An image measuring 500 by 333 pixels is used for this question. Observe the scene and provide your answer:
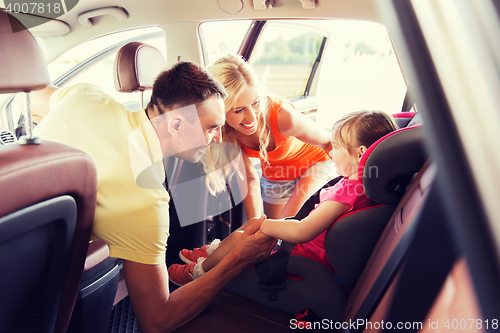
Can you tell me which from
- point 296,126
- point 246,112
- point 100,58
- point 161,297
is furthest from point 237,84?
point 100,58

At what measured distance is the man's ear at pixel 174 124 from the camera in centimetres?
135

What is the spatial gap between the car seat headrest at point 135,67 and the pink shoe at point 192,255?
2.92 ft

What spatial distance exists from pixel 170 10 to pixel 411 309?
2.21 meters

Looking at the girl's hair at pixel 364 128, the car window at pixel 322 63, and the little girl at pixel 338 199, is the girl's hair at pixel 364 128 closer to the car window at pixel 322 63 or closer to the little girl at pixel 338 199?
the little girl at pixel 338 199

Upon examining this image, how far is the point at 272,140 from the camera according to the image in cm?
204

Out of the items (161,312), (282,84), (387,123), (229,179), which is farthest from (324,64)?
(161,312)

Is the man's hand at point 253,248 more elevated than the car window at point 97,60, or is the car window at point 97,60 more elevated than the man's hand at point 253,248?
the car window at point 97,60

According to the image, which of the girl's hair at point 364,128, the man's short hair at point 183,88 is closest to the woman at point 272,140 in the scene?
the man's short hair at point 183,88

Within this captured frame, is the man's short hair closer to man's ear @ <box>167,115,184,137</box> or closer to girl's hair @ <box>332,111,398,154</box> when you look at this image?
man's ear @ <box>167,115,184,137</box>

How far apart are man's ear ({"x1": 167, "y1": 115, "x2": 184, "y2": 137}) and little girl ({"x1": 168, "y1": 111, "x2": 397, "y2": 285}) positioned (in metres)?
0.50

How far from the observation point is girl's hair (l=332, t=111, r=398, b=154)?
1299mm

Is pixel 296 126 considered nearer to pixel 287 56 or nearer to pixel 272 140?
pixel 272 140

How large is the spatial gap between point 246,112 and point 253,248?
798 millimetres

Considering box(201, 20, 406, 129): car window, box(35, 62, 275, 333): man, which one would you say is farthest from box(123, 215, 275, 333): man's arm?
box(201, 20, 406, 129): car window
